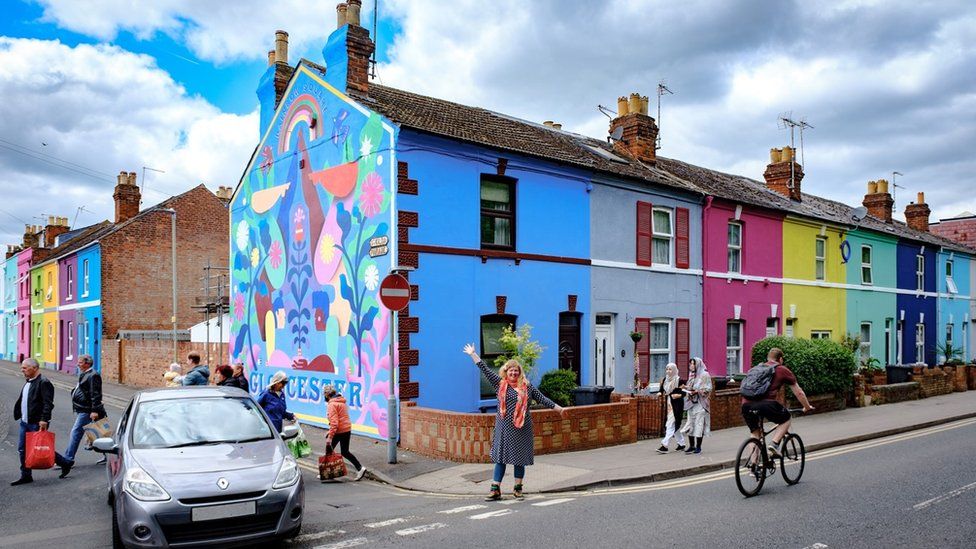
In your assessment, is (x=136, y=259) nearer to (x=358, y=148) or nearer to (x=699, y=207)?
(x=358, y=148)

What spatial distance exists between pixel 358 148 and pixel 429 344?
4403 mm

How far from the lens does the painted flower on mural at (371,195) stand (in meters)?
14.4

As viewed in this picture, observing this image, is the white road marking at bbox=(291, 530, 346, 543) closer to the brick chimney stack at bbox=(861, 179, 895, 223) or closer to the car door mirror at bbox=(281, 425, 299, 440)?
the car door mirror at bbox=(281, 425, 299, 440)

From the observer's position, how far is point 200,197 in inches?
1320

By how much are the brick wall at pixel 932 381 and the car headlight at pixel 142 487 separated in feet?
76.9

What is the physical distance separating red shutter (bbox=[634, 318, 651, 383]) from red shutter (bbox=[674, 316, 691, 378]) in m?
1.20

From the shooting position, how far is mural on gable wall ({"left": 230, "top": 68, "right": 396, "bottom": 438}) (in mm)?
14375

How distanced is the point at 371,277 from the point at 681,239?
988 centimetres

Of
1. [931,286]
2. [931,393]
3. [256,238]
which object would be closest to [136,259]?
[256,238]

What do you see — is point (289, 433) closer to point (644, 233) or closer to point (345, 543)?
point (345, 543)

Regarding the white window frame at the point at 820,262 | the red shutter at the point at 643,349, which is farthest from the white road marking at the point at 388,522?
the white window frame at the point at 820,262

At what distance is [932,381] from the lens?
2384 cm

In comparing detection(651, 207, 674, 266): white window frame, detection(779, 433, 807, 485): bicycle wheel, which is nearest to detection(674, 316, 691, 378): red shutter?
detection(651, 207, 674, 266): white window frame

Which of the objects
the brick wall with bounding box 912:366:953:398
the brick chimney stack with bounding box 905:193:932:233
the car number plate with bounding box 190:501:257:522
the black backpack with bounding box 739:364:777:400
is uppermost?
the brick chimney stack with bounding box 905:193:932:233
